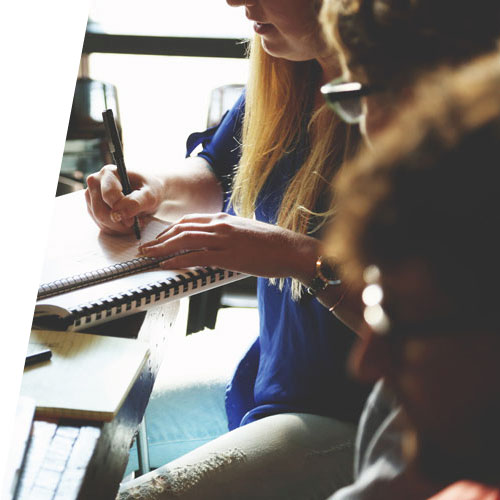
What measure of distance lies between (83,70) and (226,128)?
4.72 feet

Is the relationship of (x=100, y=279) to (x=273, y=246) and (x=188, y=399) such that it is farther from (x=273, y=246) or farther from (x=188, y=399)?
(x=188, y=399)

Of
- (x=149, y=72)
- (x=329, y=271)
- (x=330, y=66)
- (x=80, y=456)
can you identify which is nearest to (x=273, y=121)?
(x=330, y=66)

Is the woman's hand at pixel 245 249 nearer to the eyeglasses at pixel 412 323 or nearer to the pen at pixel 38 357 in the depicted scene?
the pen at pixel 38 357

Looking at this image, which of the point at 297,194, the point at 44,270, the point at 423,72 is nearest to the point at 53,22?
the point at 44,270

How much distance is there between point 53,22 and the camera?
0.79 meters

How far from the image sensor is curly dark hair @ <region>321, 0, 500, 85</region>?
0.42m

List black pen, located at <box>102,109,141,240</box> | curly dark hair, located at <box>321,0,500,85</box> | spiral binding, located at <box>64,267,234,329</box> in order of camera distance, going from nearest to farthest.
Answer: curly dark hair, located at <box>321,0,500,85</box>
spiral binding, located at <box>64,267,234,329</box>
black pen, located at <box>102,109,141,240</box>

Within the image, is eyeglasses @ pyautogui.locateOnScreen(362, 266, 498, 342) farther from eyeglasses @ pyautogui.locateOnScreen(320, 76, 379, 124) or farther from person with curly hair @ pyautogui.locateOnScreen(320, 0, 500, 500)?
eyeglasses @ pyautogui.locateOnScreen(320, 76, 379, 124)

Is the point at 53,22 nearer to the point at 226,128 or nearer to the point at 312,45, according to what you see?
the point at 312,45

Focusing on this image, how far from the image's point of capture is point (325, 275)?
2.82 ft

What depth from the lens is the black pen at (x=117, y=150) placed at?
1013mm

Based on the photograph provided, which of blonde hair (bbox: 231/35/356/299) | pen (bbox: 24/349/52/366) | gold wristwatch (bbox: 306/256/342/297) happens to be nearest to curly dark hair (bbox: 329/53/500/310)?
pen (bbox: 24/349/52/366)

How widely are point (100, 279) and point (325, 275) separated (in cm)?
31

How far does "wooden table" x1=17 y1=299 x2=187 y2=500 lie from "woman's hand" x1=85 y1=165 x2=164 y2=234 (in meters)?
0.37
